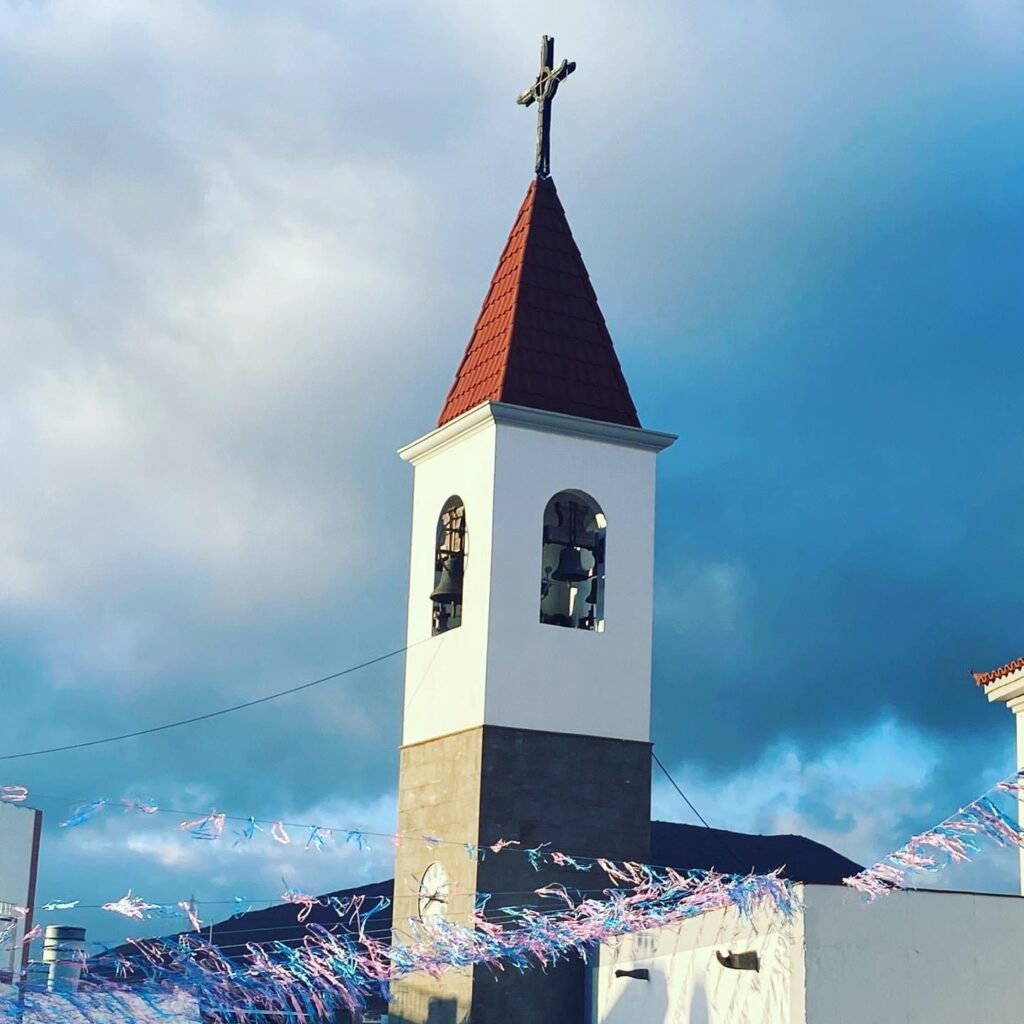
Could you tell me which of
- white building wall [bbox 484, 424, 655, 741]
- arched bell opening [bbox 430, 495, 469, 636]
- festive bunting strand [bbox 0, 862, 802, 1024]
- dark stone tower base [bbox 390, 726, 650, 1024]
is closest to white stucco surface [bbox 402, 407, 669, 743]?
white building wall [bbox 484, 424, 655, 741]

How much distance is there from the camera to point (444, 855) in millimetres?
23250

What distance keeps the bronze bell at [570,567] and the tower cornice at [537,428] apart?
4.55 feet

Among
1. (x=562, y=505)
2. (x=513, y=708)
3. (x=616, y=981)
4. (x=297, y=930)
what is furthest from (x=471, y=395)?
(x=297, y=930)

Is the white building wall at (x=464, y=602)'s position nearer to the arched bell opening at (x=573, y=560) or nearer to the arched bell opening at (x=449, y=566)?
the arched bell opening at (x=449, y=566)

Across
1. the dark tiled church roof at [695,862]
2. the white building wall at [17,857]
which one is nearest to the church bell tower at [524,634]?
the white building wall at [17,857]

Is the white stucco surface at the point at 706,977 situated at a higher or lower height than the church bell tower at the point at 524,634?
lower

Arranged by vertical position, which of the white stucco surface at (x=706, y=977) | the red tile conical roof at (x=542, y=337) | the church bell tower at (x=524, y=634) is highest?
the red tile conical roof at (x=542, y=337)

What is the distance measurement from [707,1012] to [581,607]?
5580 mm

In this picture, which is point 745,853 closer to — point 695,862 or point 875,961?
point 695,862

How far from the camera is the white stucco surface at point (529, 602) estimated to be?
23422 millimetres

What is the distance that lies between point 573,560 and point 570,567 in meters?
0.12

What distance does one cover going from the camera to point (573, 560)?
24.2 m

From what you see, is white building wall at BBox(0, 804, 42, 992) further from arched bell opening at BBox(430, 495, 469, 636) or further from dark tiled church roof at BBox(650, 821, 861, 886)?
dark tiled church roof at BBox(650, 821, 861, 886)

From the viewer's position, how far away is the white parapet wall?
63.4ft
